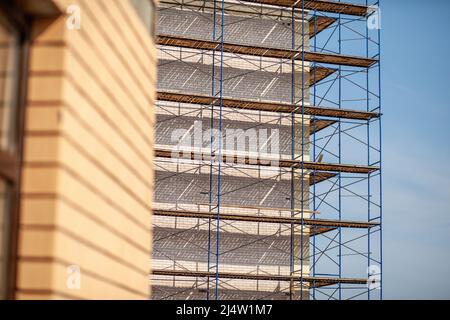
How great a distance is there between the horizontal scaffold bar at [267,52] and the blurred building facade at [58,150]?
16.2m

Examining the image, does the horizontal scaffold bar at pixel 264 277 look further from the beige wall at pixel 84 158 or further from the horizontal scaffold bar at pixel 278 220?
the beige wall at pixel 84 158

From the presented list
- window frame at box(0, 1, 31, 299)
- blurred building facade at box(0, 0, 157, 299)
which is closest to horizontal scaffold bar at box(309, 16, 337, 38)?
blurred building facade at box(0, 0, 157, 299)

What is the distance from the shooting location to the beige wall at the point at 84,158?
2.88 metres

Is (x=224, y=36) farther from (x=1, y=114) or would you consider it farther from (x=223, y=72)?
(x=1, y=114)

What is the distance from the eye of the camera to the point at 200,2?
21.6 m

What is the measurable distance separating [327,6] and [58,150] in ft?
64.2

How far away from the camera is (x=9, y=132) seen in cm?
293

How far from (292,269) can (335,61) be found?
588 centimetres

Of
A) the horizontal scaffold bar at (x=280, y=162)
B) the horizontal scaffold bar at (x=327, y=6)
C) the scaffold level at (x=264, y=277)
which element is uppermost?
the horizontal scaffold bar at (x=327, y=6)

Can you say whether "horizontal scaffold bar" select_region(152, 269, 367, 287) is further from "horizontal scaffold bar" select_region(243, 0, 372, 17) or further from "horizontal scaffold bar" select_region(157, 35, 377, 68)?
"horizontal scaffold bar" select_region(243, 0, 372, 17)

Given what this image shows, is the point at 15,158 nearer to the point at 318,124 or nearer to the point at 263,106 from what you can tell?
the point at 263,106

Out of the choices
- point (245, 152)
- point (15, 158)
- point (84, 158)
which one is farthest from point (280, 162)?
point (15, 158)

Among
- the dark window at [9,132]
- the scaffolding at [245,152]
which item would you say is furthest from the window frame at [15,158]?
the scaffolding at [245,152]

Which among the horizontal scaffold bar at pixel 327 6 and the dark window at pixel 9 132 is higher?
the horizontal scaffold bar at pixel 327 6
